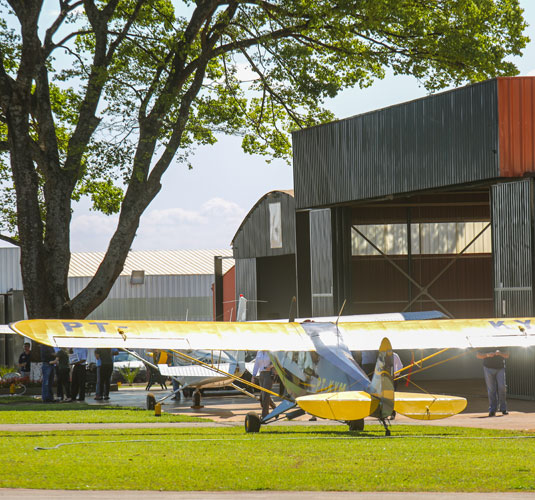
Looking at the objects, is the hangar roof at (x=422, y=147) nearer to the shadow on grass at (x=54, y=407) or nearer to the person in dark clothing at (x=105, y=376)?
the person in dark clothing at (x=105, y=376)

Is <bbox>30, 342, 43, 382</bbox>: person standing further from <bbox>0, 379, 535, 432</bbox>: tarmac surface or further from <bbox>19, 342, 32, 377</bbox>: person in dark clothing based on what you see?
<bbox>0, 379, 535, 432</bbox>: tarmac surface

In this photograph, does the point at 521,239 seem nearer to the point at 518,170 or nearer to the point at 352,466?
the point at 518,170

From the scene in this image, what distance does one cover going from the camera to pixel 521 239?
69.9 feet

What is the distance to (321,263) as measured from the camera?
28500 millimetres

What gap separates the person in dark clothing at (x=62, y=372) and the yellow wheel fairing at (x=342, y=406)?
12.5m

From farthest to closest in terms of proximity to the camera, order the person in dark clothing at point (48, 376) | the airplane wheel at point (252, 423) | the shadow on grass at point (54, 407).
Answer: the person in dark clothing at point (48, 376)
the shadow on grass at point (54, 407)
the airplane wheel at point (252, 423)

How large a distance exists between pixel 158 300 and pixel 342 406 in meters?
41.5

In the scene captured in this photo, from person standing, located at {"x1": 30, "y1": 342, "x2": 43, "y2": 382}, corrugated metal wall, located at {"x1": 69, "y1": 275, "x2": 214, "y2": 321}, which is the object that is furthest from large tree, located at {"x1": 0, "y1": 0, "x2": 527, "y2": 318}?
corrugated metal wall, located at {"x1": 69, "y1": 275, "x2": 214, "y2": 321}

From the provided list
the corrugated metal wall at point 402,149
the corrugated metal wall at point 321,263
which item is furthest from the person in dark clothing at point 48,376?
the corrugated metal wall at point 402,149

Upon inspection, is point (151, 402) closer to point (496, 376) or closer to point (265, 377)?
point (265, 377)

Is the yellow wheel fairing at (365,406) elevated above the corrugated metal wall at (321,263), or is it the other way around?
the corrugated metal wall at (321,263)

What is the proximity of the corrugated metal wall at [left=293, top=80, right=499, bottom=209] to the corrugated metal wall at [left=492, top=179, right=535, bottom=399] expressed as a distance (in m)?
0.82

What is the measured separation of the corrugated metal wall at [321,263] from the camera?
91.9 ft

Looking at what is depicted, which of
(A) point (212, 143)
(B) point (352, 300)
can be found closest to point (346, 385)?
(B) point (352, 300)
